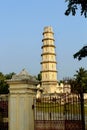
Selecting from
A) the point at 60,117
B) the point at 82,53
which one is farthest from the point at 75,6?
the point at 60,117

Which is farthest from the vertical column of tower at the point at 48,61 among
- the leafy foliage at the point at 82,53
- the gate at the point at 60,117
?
the leafy foliage at the point at 82,53

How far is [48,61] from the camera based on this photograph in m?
59.3

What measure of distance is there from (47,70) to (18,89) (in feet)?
164

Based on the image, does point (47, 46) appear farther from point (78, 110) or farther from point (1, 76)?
point (78, 110)

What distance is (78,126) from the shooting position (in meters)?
9.54

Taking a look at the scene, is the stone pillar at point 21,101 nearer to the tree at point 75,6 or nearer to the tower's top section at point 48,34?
the tree at point 75,6

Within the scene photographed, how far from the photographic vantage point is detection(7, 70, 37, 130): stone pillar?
9828mm

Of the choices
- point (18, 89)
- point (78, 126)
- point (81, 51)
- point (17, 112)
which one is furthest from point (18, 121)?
point (81, 51)

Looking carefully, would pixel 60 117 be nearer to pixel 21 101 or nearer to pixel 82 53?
pixel 21 101

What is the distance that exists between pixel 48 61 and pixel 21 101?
49.4 meters

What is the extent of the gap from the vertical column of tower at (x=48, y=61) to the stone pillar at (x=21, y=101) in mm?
48932

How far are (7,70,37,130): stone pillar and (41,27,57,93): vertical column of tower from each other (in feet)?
161

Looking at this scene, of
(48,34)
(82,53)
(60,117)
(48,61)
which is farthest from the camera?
(48,34)

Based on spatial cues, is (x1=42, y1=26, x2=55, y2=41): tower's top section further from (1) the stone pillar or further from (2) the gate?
(1) the stone pillar
